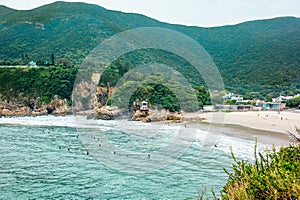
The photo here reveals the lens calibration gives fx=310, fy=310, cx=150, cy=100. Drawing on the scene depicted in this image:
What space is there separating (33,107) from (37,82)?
15.9 feet

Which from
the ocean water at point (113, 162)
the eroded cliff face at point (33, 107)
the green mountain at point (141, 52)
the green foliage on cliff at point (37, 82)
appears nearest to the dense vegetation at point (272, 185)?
the ocean water at point (113, 162)

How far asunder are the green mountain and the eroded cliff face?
1408 centimetres

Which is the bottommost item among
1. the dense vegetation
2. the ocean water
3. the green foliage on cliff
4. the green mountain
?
the ocean water

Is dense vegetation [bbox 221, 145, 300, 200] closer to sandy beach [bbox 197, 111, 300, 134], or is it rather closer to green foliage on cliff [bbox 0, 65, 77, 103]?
sandy beach [bbox 197, 111, 300, 134]

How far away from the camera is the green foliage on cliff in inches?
1874

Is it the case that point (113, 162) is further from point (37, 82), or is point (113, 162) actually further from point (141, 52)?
point (141, 52)

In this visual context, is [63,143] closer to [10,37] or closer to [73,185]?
[73,185]

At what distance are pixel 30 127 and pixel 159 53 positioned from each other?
4069 cm

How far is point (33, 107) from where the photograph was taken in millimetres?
46875

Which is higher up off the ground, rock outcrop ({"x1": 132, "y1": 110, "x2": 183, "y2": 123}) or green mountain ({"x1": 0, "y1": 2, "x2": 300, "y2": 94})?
green mountain ({"x1": 0, "y1": 2, "x2": 300, "y2": 94})

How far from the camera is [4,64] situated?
5612cm

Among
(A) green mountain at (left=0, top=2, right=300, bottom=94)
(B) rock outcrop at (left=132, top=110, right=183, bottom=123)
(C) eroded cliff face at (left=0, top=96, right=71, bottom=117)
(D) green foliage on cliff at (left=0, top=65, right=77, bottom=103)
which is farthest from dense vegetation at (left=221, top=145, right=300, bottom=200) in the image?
(A) green mountain at (left=0, top=2, right=300, bottom=94)

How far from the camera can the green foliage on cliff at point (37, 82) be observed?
156 ft

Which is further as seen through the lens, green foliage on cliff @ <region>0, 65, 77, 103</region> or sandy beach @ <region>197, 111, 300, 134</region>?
green foliage on cliff @ <region>0, 65, 77, 103</region>
